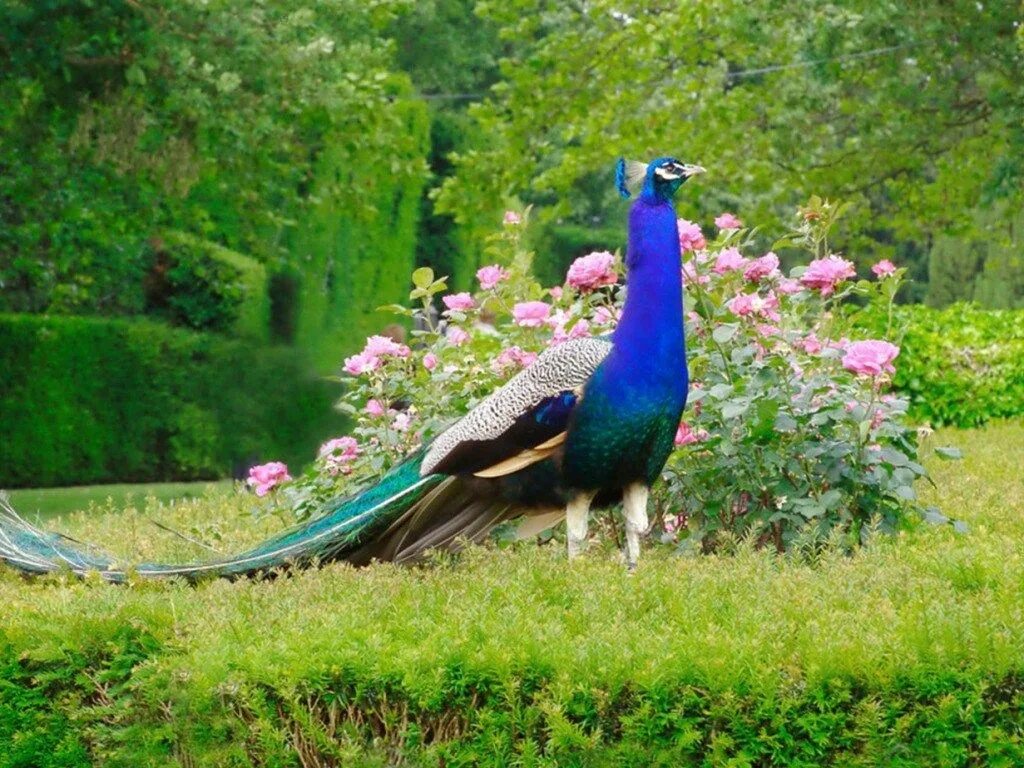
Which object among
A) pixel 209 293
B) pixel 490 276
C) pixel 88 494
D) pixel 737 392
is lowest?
pixel 737 392

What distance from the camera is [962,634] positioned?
3904mm

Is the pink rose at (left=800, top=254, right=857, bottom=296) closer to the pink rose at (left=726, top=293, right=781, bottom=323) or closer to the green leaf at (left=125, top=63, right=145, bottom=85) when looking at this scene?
the pink rose at (left=726, top=293, right=781, bottom=323)

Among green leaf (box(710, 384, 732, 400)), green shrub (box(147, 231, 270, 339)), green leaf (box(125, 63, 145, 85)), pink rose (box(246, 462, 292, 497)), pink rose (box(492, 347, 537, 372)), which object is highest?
green leaf (box(125, 63, 145, 85))

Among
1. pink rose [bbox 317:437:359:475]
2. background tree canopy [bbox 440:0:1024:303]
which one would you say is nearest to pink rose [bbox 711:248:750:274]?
pink rose [bbox 317:437:359:475]

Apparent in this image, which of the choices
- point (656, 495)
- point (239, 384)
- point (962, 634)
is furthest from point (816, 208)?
point (239, 384)

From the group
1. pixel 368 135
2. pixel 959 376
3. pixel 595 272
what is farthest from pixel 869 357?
pixel 959 376

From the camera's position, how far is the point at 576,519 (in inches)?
208

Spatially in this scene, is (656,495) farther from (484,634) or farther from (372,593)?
(484,634)

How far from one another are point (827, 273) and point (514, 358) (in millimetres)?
1301

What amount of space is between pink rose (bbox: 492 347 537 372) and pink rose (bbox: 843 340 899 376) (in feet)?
4.65

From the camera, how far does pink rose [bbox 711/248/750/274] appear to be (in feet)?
20.4

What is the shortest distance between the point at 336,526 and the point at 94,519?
108 inches

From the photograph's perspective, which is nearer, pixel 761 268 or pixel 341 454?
pixel 761 268

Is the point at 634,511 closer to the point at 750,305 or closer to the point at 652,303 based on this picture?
the point at 652,303
